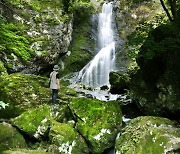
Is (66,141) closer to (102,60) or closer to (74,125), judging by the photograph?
(74,125)

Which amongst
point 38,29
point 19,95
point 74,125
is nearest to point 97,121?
point 74,125

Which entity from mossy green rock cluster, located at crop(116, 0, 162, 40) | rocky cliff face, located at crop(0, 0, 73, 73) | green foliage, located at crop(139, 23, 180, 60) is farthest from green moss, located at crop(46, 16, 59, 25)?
green foliage, located at crop(139, 23, 180, 60)

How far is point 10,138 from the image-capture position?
823 cm

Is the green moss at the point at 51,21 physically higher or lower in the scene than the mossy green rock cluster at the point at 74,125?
higher

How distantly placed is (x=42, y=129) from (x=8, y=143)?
1075 mm

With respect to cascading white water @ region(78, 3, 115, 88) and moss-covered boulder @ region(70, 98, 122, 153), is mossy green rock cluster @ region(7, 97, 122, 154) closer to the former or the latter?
moss-covered boulder @ region(70, 98, 122, 153)

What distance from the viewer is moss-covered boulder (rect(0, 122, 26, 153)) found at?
8.05m

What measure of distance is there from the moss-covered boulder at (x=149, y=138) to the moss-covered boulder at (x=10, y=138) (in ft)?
9.57

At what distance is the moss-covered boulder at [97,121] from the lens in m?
8.26

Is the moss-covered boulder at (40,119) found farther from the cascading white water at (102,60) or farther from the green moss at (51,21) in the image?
the green moss at (51,21)


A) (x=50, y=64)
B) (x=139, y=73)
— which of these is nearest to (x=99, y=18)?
(x=50, y=64)

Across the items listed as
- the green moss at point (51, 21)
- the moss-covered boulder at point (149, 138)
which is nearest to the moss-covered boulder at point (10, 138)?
the moss-covered boulder at point (149, 138)

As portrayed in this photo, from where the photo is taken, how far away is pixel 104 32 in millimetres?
22875

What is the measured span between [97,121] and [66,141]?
121 centimetres
